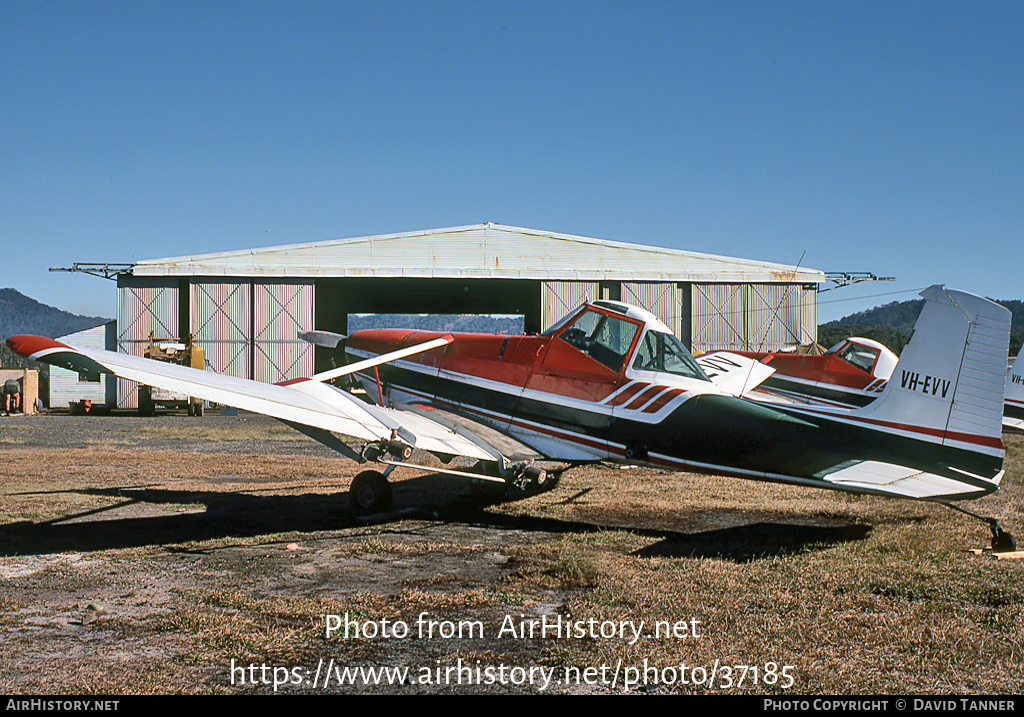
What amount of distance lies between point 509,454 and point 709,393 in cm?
245

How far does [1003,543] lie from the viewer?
7.11 meters

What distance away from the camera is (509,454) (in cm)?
914

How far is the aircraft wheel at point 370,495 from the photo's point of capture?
9.34m

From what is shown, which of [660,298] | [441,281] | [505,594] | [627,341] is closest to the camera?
[505,594]

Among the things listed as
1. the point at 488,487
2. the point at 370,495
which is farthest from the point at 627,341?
the point at 370,495

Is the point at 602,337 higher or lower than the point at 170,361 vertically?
higher

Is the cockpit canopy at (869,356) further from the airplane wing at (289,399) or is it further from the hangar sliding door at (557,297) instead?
the hangar sliding door at (557,297)

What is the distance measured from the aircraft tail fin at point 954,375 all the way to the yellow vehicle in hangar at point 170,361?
Result: 30.0 meters

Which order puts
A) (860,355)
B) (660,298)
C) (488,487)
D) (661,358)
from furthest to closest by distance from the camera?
(660,298) < (860,355) < (488,487) < (661,358)

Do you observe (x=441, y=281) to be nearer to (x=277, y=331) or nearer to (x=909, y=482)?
(x=277, y=331)

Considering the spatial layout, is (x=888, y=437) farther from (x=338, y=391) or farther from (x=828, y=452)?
(x=338, y=391)

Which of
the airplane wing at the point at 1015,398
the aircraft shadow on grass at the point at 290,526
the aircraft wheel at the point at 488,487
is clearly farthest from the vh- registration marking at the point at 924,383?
the airplane wing at the point at 1015,398

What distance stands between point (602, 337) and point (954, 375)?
3.62 meters

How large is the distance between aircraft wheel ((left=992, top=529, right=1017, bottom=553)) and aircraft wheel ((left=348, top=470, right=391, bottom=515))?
6.42 m
